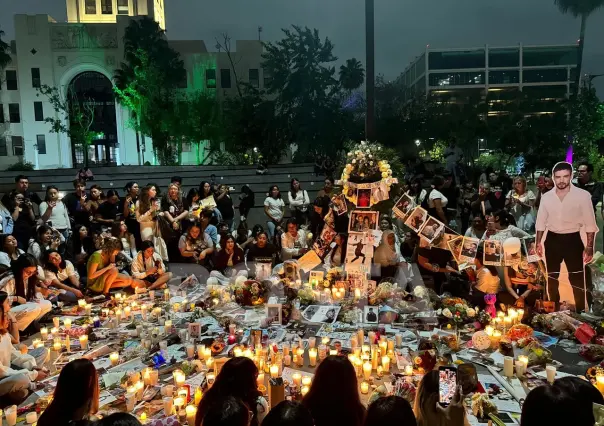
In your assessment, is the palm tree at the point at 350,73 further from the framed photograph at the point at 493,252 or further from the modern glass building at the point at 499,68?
the modern glass building at the point at 499,68

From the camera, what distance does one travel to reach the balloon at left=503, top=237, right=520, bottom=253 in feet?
20.6

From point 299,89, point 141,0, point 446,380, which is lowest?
point 446,380

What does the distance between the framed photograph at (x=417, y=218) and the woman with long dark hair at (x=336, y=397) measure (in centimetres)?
376

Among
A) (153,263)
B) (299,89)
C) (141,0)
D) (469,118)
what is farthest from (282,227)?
Answer: (141,0)

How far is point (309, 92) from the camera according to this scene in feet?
74.2

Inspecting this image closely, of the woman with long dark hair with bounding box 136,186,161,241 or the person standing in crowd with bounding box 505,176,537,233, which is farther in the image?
the woman with long dark hair with bounding box 136,186,161,241

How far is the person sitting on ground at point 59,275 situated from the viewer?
723cm

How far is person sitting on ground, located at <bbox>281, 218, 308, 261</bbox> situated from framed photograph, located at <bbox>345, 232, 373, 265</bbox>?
1.78 meters

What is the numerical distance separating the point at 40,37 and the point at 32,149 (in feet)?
23.3

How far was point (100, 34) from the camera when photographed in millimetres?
30750

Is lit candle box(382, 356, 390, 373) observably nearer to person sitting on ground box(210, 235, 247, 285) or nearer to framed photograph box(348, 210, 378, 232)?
framed photograph box(348, 210, 378, 232)

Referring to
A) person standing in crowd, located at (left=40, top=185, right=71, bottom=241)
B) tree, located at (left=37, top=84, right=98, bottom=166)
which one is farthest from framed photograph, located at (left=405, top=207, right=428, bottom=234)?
tree, located at (left=37, top=84, right=98, bottom=166)

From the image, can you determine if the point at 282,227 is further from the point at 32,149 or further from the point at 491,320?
the point at 32,149

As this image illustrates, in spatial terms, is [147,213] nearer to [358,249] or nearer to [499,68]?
[358,249]
